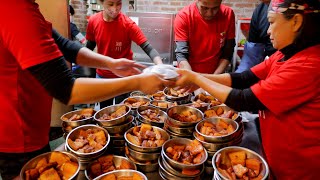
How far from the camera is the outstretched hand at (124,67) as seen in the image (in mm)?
1868

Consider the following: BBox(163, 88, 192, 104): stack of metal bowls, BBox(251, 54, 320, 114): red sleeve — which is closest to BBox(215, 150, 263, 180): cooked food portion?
BBox(251, 54, 320, 114): red sleeve

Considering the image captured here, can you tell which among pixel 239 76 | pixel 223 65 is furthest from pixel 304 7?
pixel 223 65

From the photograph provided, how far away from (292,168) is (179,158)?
605 millimetres

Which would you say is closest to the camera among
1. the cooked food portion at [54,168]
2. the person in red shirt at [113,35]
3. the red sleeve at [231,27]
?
the cooked food portion at [54,168]

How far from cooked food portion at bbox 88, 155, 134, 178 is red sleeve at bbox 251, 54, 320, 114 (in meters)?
0.76

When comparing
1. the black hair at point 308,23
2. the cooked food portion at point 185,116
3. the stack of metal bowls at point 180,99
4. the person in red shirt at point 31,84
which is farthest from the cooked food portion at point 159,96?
the black hair at point 308,23

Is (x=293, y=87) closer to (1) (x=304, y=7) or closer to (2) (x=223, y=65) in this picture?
(1) (x=304, y=7)

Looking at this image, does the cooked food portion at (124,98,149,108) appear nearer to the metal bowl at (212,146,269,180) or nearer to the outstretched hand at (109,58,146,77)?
the outstretched hand at (109,58,146,77)

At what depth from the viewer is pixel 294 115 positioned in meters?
1.29

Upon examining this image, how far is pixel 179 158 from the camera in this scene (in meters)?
1.23

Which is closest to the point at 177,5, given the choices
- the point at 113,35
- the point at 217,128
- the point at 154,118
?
the point at 113,35

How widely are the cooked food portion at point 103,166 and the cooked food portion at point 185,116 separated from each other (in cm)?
44

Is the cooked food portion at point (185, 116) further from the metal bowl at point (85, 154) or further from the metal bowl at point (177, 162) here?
the metal bowl at point (85, 154)

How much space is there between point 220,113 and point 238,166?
0.58 metres
